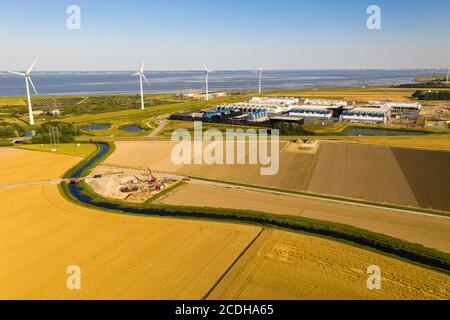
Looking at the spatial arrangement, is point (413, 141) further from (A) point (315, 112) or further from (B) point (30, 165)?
(B) point (30, 165)

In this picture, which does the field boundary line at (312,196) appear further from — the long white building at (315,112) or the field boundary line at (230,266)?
the long white building at (315,112)

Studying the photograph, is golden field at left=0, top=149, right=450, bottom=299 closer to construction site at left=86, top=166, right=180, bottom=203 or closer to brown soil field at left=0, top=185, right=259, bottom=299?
brown soil field at left=0, top=185, right=259, bottom=299

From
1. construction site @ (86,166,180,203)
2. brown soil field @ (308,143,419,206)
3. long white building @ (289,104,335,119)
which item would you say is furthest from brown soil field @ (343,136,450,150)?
construction site @ (86,166,180,203)

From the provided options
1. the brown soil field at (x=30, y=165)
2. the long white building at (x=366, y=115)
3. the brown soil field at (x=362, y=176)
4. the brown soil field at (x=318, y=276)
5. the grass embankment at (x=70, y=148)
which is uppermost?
the long white building at (x=366, y=115)

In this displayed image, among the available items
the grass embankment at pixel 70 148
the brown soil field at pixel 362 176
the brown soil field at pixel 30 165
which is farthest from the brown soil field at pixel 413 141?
the brown soil field at pixel 30 165
